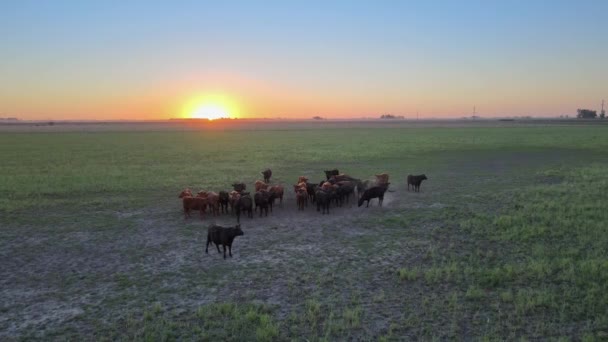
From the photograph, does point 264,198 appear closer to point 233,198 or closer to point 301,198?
point 233,198

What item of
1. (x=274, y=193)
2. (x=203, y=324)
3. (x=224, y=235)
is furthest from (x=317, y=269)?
(x=274, y=193)

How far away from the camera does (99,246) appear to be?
11.7 metres

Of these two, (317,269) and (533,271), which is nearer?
(533,271)

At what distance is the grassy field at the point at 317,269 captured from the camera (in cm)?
723

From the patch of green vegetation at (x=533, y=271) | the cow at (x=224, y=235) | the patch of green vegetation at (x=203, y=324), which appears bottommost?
the patch of green vegetation at (x=203, y=324)

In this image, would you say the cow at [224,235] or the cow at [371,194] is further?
the cow at [371,194]

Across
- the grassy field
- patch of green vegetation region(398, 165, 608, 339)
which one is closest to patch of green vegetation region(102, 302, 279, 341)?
the grassy field

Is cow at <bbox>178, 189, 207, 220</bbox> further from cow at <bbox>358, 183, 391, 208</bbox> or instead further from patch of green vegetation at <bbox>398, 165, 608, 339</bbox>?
patch of green vegetation at <bbox>398, 165, 608, 339</bbox>

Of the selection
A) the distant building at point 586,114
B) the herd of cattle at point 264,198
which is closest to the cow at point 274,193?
the herd of cattle at point 264,198

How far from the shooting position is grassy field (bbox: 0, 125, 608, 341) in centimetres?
723

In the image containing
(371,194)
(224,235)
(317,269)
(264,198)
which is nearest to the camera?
(317,269)

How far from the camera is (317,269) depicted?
387 inches

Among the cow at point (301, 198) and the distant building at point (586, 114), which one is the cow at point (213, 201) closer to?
the cow at point (301, 198)

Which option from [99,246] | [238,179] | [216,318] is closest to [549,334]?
[216,318]
